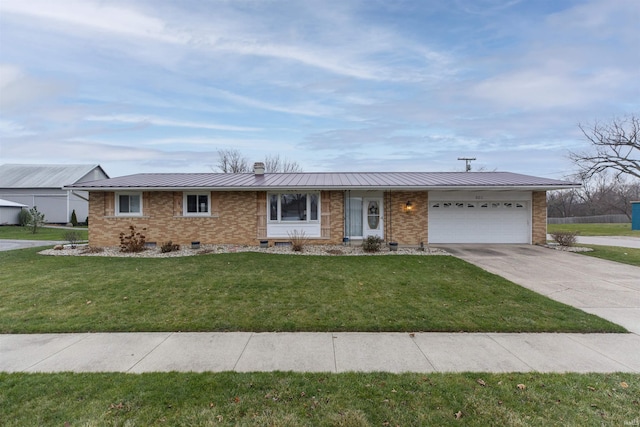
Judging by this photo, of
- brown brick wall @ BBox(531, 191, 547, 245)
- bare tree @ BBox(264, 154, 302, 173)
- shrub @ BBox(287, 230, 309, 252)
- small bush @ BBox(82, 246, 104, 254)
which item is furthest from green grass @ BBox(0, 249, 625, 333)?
bare tree @ BBox(264, 154, 302, 173)

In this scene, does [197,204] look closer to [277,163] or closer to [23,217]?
[23,217]

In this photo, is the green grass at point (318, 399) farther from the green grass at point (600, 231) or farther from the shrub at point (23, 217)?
the shrub at point (23, 217)

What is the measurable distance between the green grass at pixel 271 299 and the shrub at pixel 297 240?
8.62ft

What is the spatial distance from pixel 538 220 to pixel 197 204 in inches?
639

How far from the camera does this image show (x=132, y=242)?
11891 millimetres

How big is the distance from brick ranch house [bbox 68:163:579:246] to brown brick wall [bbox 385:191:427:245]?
0.16ft

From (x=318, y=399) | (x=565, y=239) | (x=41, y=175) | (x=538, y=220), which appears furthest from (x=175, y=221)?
(x=41, y=175)

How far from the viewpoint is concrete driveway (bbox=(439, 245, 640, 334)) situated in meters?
5.71

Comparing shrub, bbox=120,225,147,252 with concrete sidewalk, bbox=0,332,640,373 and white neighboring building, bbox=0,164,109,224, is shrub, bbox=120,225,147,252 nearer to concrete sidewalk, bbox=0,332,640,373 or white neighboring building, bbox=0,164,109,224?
concrete sidewalk, bbox=0,332,640,373

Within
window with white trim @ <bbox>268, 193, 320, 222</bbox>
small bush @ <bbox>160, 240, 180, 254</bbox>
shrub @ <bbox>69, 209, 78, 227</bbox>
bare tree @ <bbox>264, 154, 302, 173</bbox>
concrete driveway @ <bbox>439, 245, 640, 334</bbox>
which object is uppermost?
bare tree @ <bbox>264, 154, 302, 173</bbox>

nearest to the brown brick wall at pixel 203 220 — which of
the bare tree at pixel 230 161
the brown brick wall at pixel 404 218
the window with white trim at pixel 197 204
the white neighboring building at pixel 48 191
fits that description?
the window with white trim at pixel 197 204

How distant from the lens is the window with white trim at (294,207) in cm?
1330

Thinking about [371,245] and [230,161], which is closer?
[371,245]

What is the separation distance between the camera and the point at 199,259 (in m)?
9.95
